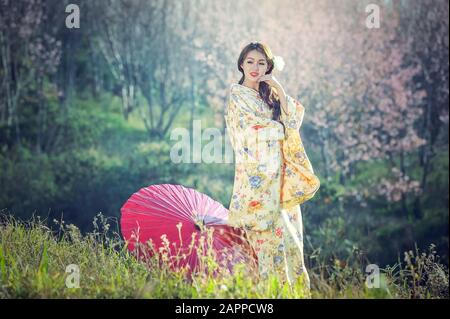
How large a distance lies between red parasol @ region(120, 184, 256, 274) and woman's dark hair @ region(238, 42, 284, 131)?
83cm

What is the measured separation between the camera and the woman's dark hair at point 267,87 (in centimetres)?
435

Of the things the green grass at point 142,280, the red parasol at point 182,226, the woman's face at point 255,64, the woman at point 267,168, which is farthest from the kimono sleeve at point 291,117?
the green grass at point 142,280

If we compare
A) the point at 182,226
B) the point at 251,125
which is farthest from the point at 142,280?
the point at 251,125

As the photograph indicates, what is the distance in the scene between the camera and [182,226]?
4191mm

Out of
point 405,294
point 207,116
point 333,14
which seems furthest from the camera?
point 207,116

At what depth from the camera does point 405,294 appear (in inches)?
144

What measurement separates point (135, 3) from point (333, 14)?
4.18m

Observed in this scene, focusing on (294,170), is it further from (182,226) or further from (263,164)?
(182,226)

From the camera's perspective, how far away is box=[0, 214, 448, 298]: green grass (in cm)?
340

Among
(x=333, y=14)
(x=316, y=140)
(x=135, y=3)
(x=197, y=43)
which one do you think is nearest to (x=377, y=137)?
(x=316, y=140)

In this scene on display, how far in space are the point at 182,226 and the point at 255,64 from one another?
1.23 meters

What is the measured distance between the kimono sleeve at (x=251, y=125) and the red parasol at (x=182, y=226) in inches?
22.6
